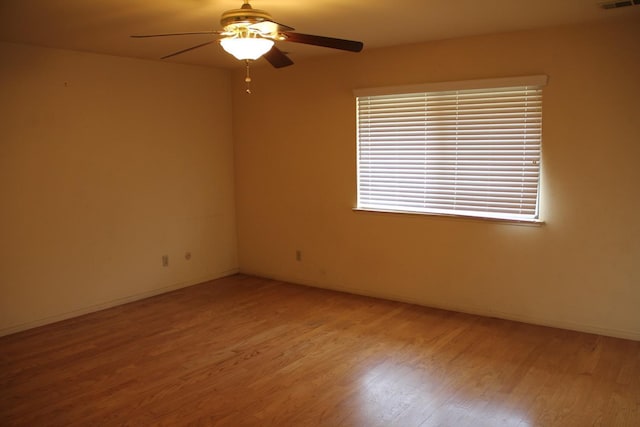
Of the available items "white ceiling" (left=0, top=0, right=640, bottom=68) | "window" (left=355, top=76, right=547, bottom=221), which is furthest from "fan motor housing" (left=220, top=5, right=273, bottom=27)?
"window" (left=355, top=76, right=547, bottom=221)

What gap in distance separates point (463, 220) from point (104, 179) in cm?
338

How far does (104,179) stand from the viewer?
4.94 metres

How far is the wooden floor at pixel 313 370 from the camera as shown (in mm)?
3000

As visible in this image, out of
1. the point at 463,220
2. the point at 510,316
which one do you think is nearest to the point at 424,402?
the point at 510,316

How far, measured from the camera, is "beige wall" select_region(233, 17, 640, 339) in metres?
3.92

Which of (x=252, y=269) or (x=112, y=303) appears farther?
(x=252, y=269)

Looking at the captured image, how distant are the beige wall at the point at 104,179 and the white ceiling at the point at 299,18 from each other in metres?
0.47

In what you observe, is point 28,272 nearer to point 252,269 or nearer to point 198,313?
point 198,313

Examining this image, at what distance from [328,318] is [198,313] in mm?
1239

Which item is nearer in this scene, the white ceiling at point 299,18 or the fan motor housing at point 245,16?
the fan motor housing at point 245,16

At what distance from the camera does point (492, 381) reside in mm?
3359

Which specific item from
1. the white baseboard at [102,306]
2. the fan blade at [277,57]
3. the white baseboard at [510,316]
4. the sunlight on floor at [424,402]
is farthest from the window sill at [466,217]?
the fan blade at [277,57]

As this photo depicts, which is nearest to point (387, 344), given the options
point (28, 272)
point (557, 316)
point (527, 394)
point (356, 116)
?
point (527, 394)

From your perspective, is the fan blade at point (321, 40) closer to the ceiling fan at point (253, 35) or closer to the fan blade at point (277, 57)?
the ceiling fan at point (253, 35)
